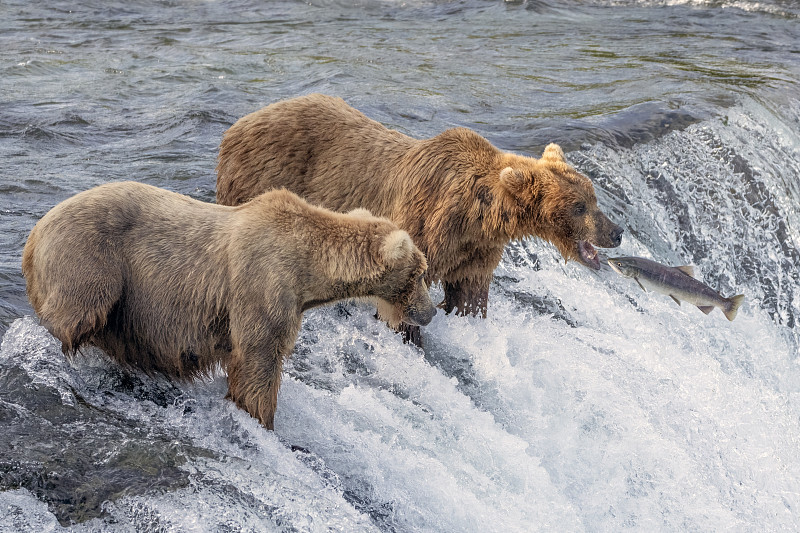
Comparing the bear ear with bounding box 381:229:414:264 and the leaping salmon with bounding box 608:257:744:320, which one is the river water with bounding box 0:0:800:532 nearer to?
the leaping salmon with bounding box 608:257:744:320

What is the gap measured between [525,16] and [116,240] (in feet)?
42.5

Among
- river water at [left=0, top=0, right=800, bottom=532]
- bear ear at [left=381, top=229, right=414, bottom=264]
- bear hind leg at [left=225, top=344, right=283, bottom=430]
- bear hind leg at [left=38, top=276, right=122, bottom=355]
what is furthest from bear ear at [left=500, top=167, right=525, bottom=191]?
bear hind leg at [left=38, top=276, right=122, bottom=355]

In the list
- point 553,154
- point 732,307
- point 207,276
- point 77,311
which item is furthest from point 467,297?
point 77,311

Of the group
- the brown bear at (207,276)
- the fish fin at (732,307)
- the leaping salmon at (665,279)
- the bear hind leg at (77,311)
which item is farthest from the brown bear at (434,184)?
the bear hind leg at (77,311)

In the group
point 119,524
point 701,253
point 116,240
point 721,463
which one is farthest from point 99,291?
point 701,253

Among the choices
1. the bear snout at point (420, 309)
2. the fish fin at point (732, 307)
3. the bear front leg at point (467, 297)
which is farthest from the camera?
the fish fin at point (732, 307)

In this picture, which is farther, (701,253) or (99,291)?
(701,253)

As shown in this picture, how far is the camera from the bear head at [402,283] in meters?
4.49

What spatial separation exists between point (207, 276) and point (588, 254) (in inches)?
98.3

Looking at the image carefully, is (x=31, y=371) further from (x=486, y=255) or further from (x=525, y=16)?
(x=525, y=16)

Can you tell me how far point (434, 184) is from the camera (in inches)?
230

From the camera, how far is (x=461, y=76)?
1216 centimetres

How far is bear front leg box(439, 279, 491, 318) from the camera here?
20.0 ft

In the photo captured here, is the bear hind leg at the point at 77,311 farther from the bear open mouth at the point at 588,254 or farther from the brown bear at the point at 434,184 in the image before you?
the bear open mouth at the point at 588,254
